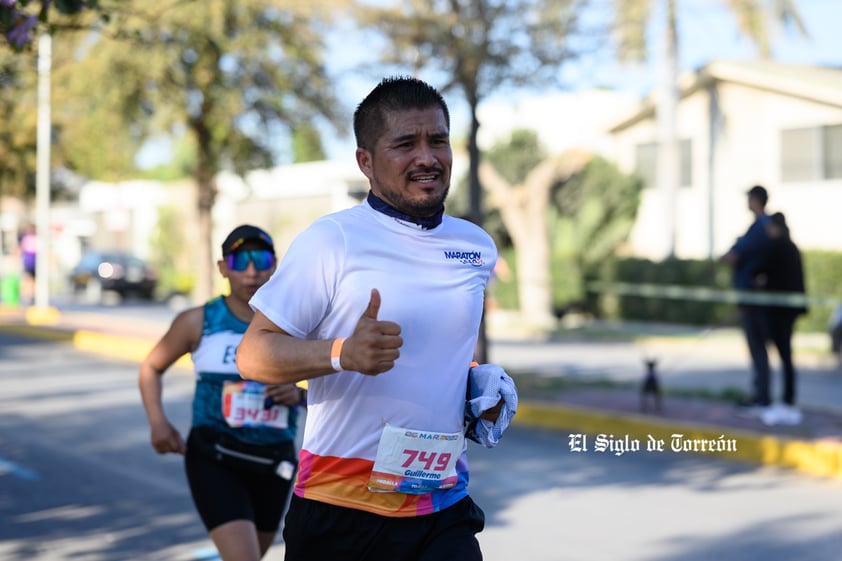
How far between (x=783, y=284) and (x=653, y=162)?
2100 cm

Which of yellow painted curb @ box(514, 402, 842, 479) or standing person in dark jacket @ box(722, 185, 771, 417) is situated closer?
yellow painted curb @ box(514, 402, 842, 479)

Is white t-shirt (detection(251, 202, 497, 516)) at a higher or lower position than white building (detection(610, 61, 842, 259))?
lower

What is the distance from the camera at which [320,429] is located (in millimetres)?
3055

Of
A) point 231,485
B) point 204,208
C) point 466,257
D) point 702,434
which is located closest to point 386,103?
point 466,257

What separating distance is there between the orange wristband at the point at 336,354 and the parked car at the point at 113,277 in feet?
117

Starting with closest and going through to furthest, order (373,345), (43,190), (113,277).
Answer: (373,345)
(43,190)
(113,277)

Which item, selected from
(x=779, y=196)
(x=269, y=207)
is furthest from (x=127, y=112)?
(x=269, y=207)

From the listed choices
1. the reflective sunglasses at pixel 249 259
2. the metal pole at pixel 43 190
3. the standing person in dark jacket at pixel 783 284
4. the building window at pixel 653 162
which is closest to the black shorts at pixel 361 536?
the reflective sunglasses at pixel 249 259

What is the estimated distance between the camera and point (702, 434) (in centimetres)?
963

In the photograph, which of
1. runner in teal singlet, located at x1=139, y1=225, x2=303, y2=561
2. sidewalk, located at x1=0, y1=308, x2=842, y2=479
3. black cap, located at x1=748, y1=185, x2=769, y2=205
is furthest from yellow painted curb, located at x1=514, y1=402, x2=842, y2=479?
runner in teal singlet, located at x1=139, y1=225, x2=303, y2=561

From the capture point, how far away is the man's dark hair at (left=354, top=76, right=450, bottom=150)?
304 centimetres

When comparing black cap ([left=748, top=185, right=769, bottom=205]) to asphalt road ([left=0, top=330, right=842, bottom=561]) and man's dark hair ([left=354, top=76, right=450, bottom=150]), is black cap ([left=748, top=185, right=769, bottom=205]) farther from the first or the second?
man's dark hair ([left=354, top=76, right=450, bottom=150])

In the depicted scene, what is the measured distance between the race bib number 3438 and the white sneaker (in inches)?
298

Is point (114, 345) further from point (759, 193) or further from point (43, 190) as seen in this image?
point (759, 193)
